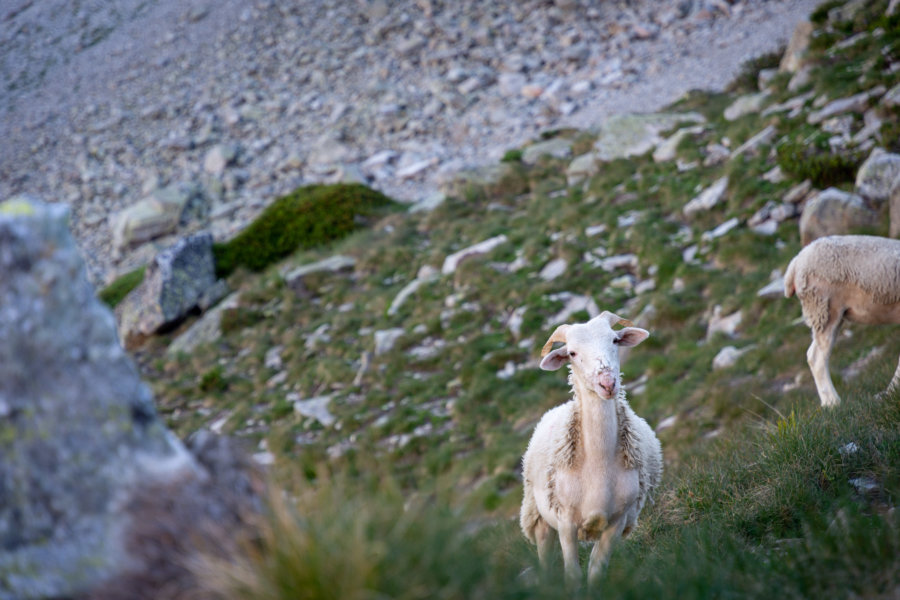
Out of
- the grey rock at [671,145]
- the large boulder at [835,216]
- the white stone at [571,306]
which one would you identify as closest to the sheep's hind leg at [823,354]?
the large boulder at [835,216]

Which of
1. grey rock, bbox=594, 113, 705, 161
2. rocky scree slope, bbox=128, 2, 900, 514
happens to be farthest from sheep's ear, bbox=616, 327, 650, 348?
grey rock, bbox=594, 113, 705, 161

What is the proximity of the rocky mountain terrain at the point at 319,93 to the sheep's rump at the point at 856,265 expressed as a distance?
14.7m

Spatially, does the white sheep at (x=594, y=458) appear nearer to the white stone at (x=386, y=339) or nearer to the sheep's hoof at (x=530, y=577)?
the sheep's hoof at (x=530, y=577)

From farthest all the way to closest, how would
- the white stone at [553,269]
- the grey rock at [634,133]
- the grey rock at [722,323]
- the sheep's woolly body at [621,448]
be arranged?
the grey rock at [634,133] < the white stone at [553,269] < the grey rock at [722,323] < the sheep's woolly body at [621,448]

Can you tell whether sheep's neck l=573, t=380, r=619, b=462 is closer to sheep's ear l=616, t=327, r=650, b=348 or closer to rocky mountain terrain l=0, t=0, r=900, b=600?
sheep's ear l=616, t=327, r=650, b=348

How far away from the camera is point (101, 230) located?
27391 millimetres

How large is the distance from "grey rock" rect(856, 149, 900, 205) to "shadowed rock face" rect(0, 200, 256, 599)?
34.2 ft

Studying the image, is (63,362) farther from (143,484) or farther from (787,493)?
(787,493)

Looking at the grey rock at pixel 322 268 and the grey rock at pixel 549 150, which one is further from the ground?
the grey rock at pixel 322 268

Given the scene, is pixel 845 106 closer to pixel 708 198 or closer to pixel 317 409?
pixel 708 198

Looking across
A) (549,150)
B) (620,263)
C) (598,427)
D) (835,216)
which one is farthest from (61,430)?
(549,150)

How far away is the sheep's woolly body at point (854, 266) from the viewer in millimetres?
7207

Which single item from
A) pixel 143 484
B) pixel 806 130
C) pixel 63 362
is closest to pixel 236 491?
pixel 143 484

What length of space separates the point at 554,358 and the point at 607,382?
2.23ft
